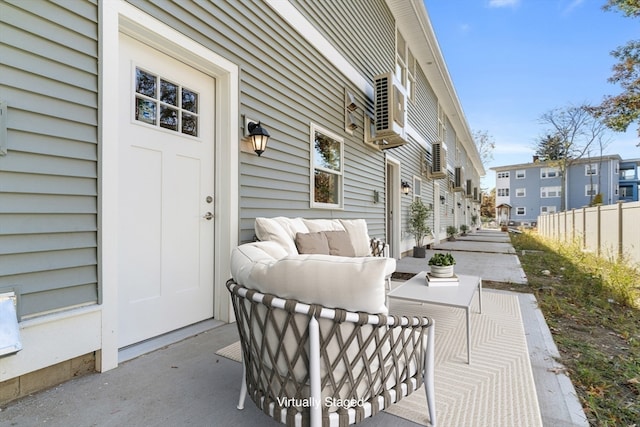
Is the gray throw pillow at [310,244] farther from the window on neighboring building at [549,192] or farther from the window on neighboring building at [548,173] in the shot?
the window on neighboring building at [549,192]

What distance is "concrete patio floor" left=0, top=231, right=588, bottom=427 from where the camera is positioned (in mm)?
1537

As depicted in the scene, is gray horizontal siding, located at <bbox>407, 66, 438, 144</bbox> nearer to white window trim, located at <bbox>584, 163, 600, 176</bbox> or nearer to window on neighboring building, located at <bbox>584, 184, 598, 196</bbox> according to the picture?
window on neighboring building, located at <bbox>584, 184, 598, 196</bbox>

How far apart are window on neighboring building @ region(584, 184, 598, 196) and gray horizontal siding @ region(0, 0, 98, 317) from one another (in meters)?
32.8

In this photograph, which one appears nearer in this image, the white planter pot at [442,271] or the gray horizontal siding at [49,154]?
the gray horizontal siding at [49,154]

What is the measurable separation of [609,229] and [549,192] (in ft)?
85.3

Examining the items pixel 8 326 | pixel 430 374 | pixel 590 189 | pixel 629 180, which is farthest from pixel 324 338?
pixel 629 180

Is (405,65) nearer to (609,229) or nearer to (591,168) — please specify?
(609,229)

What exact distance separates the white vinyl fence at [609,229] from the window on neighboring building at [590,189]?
69.3 feet

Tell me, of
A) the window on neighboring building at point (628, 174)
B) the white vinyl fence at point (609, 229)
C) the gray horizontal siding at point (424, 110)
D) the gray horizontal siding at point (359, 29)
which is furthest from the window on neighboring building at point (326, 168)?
the window on neighboring building at point (628, 174)

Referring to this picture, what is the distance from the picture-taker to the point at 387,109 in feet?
18.1

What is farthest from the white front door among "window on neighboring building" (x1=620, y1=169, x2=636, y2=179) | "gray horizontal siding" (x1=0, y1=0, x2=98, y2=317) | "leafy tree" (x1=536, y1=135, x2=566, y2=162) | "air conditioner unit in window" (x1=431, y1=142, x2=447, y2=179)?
"window on neighboring building" (x1=620, y1=169, x2=636, y2=179)

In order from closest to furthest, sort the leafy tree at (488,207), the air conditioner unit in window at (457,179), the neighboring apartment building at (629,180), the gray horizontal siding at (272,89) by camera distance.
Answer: the gray horizontal siding at (272,89) → the air conditioner unit in window at (457,179) → the neighboring apartment building at (629,180) → the leafy tree at (488,207)

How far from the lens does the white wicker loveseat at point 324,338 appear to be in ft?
3.62

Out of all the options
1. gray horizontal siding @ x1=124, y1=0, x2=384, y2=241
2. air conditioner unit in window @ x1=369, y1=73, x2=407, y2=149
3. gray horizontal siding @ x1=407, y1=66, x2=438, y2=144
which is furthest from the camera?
gray horizontal siding @ x1=407, y1=66, x2=438, y2=144
